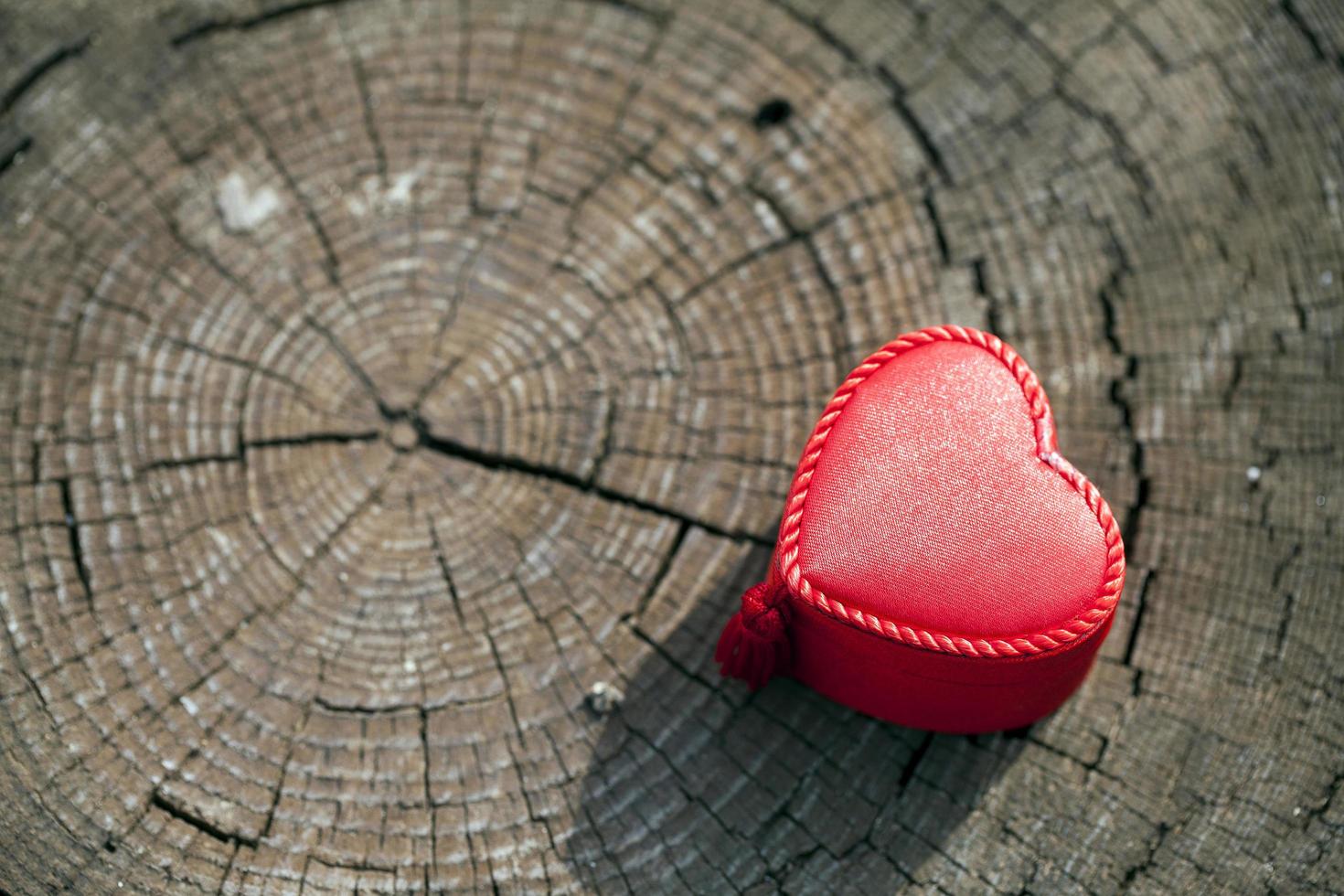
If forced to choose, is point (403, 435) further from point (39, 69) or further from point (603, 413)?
point (39, 69)

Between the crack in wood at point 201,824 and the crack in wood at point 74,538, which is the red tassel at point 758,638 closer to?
the crack in wood at point 201,824

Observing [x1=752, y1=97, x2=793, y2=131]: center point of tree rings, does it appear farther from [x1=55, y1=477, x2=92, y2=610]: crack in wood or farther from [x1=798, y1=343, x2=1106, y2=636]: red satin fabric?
[x1=55, y1=477, x2=92, y2=610]: crack in wood

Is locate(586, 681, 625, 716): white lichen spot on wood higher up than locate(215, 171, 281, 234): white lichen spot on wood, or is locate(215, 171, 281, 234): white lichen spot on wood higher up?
locate(215, 171, 281, 234): white lichen spot on wood

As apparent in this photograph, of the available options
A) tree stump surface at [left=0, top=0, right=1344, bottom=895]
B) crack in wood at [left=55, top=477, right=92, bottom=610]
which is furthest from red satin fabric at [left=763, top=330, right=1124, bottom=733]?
crack in wood at [left=55, top=477, right=92, bottom=610]

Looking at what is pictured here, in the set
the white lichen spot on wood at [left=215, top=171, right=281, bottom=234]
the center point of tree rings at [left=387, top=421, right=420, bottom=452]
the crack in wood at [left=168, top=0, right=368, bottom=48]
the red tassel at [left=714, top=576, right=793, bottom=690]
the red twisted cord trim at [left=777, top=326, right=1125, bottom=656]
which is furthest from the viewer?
the crack in wood at [left=168, top=0, right=368, bottom=48]

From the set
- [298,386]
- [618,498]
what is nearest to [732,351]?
[618,498]
